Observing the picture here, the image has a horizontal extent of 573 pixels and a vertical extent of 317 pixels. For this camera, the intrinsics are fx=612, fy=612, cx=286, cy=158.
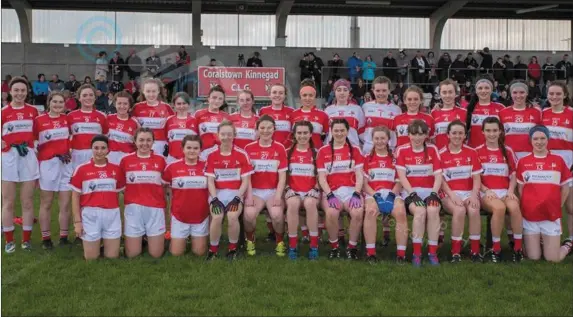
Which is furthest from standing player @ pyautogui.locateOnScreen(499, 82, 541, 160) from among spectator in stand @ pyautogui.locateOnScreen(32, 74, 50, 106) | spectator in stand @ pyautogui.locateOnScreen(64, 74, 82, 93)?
spectator in stand @ pyautogui.locateOnScreen(32, 74, 50, 106)

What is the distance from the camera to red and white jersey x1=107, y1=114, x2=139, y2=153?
779 cm

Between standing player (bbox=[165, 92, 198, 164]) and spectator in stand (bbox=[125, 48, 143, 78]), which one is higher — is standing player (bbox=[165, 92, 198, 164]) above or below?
below

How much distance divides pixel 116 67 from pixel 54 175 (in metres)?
15.0

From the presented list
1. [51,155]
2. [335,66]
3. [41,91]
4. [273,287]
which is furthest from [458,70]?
[273,287]

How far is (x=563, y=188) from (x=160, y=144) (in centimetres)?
499

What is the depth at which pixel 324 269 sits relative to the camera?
6.30 meters

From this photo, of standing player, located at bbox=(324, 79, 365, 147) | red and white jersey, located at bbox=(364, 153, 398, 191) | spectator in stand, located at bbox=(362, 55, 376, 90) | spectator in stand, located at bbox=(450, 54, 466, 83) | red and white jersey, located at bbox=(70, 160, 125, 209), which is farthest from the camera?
spectator in stand, located at bbox=(362, 55, 376, 90)

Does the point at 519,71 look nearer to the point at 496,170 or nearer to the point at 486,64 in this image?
the point at 486,64

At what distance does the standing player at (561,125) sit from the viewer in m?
7.54

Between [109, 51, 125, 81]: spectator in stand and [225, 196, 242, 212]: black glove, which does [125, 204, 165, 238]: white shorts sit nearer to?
[225, 196, 242, 212]: black glove

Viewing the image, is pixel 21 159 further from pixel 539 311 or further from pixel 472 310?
pixel 539 311

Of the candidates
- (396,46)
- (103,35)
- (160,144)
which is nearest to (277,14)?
(396,46)

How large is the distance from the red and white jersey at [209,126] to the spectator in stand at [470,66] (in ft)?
54.7

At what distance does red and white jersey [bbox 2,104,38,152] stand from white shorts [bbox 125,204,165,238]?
1.59m
